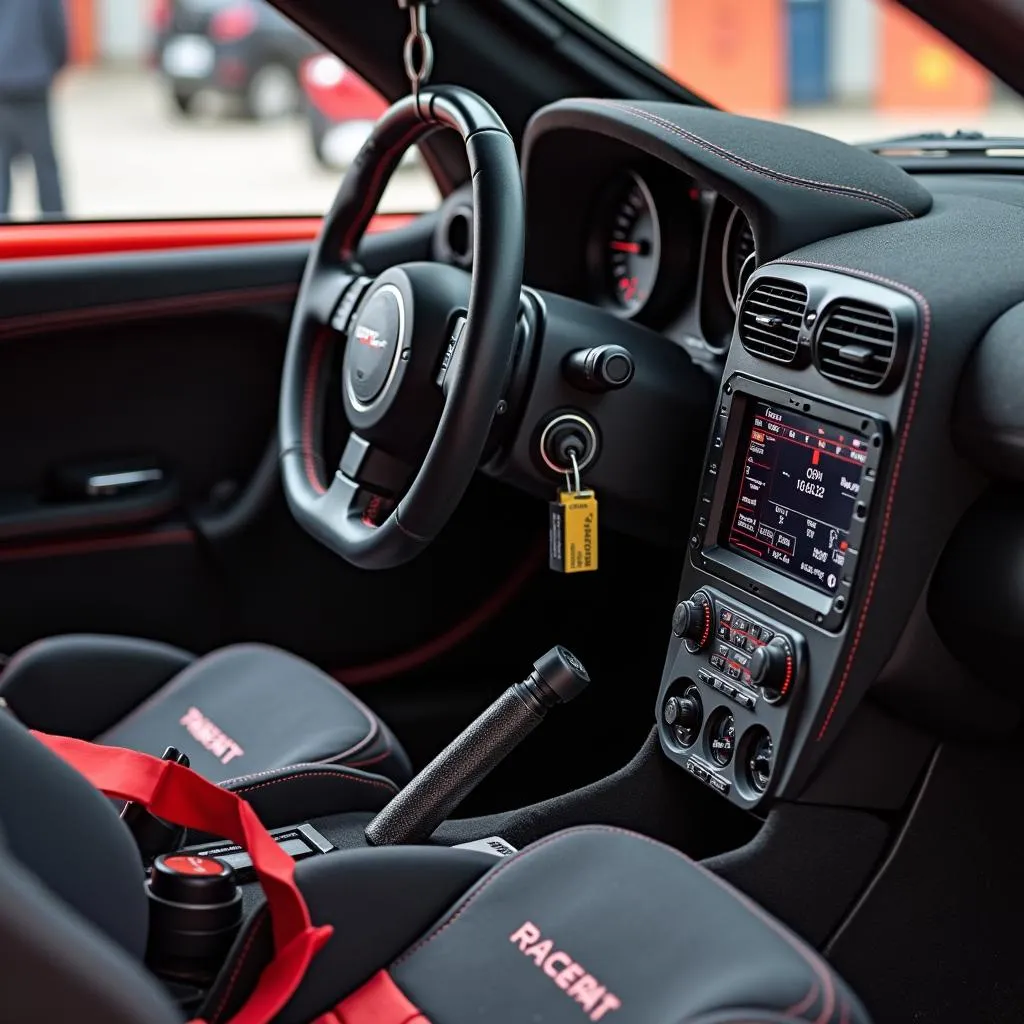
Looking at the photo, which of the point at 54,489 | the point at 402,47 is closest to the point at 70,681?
A: the point at 54,489

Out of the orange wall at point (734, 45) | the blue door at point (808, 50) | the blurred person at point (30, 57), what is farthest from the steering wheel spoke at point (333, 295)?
the blue door at point (808, 50)

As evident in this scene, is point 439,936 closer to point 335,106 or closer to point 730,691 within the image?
point 730,691

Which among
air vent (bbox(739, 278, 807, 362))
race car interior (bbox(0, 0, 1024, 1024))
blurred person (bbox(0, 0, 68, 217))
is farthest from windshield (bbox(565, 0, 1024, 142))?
air vent (bbox(739, 278, 807, 362))

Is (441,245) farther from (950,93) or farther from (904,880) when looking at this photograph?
(950,93)

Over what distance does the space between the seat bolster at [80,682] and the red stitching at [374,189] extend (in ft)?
1.79

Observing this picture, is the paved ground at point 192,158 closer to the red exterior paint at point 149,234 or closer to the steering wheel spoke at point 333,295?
the red exterior paint at point 149,234

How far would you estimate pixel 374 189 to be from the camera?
1824 millimetres

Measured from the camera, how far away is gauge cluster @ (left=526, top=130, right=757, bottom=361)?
1.85 m

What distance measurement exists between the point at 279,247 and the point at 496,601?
2.03 ft

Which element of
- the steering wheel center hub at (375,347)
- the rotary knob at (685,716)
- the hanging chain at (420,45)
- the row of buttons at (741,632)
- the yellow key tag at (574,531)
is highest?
the hanging chain at (420,45)

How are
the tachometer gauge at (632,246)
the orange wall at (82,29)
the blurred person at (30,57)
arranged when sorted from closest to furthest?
the tachometer gauge at (632,246)
the blurred person at (30,57)
the orange wall at (82,29)

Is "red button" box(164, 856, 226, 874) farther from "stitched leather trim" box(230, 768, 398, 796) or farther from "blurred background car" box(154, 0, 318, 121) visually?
"blurred background car" box(154, 0, 318, 121)

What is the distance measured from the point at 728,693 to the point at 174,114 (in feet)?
12.9

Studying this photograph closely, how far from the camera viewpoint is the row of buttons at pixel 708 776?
5.19 ft
